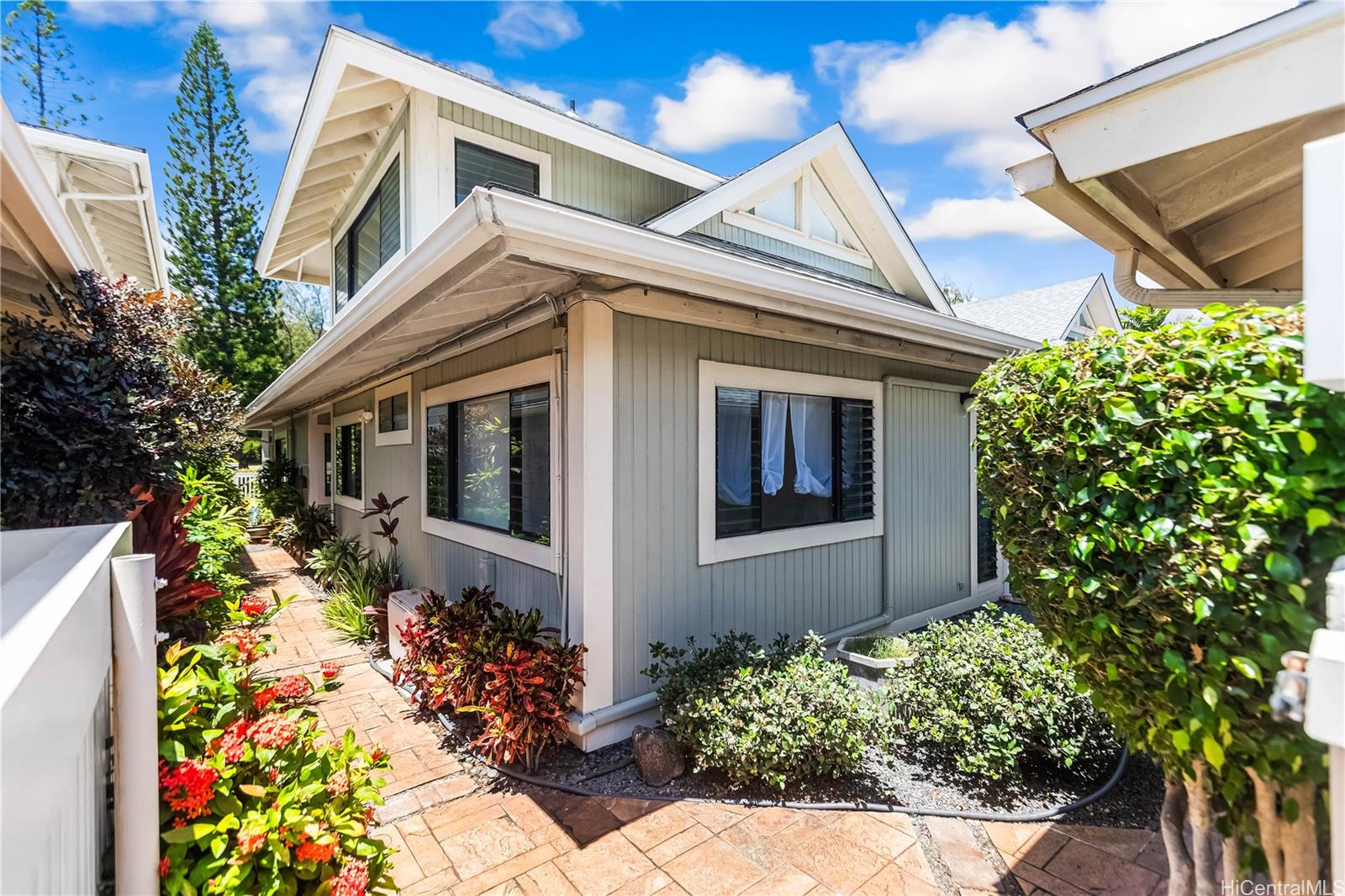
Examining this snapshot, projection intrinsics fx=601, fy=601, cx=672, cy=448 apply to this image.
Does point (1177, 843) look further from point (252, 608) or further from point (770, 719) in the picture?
point (252, 608)

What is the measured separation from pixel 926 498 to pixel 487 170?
5.49 meters

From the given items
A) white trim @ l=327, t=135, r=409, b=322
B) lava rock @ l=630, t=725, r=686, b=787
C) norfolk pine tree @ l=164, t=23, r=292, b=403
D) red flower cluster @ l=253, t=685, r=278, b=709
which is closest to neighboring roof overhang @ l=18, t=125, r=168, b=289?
white trim @ l=327, t=135, r=409, b=322

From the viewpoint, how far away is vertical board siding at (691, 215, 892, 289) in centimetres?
612

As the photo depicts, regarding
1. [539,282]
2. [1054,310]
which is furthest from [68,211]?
[1054,310]

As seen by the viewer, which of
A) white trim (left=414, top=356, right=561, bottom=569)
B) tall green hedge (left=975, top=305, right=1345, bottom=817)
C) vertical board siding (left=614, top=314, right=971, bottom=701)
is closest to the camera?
tall green hedge (left=975, top=305, right=1345, bottom=817)

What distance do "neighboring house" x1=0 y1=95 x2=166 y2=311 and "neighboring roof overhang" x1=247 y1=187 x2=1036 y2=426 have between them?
1.34 m

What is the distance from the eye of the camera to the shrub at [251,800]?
64.4 inches

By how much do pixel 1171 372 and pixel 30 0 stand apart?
1710cm

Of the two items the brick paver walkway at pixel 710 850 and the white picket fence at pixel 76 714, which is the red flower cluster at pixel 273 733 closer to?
the white picket fence at pixel 76 714

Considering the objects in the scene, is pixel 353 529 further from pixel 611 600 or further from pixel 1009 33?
pixel 1009 33

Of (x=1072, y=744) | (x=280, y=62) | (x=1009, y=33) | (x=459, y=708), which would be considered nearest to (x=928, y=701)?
(x=1072, y=744)

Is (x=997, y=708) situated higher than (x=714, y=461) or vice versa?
(x=714, y=461)

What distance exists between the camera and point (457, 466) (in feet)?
17.6

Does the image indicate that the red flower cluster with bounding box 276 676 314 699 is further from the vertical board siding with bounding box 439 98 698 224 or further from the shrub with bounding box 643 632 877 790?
the vertical board siding with bounding box 439 98 698 224
